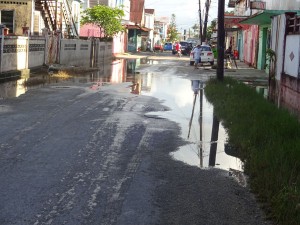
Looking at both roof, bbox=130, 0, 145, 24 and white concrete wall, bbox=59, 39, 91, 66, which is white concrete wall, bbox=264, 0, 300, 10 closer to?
white concrete wall, bbox=59, 39, 91, 66

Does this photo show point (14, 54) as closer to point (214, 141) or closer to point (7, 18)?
point (7, 18)

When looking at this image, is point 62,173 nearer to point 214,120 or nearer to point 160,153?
point 160,153

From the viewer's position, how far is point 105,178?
21.5 ft

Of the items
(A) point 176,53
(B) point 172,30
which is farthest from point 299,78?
(B) point 172,30

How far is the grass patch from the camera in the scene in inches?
212

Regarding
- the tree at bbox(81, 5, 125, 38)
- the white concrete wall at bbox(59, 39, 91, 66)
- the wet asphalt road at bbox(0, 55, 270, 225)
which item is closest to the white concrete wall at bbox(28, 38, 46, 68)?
the white concrete wall at bbox(59, 39, 91, 66)

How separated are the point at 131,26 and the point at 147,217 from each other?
64.1m

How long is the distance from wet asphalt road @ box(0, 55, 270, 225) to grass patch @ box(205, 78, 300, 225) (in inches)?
10.4

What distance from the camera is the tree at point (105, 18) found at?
47.2 metres

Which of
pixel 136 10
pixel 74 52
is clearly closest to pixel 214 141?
pixel 74 52

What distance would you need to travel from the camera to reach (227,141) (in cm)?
929

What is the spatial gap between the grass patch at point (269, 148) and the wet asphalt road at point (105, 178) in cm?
26

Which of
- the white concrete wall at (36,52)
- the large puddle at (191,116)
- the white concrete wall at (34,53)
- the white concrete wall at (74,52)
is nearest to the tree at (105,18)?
the white concrete wall at (34,53)

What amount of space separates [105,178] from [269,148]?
2.49m
